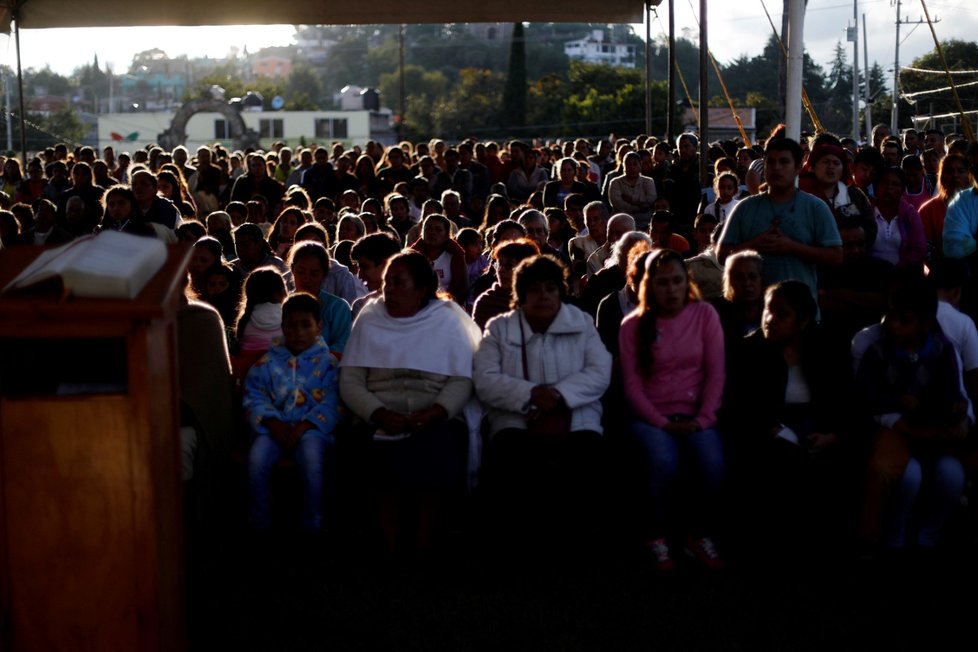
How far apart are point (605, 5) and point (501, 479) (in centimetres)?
892

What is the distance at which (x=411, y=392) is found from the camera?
6168mm

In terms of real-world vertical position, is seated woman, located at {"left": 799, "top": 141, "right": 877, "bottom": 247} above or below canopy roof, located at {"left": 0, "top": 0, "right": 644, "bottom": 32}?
below

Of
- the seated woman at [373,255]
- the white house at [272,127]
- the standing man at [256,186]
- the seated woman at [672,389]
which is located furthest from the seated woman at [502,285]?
the white house at [272,127]

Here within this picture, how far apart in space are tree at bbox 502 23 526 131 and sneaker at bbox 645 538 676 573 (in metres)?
72.6

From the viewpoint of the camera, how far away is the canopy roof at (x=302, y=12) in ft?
43.5

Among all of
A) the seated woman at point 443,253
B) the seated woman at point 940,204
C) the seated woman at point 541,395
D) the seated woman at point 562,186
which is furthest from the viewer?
the seated woman at point 562,186

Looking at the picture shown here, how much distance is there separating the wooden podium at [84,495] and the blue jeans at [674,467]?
8.53ft

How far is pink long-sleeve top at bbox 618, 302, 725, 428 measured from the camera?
19.7 feet

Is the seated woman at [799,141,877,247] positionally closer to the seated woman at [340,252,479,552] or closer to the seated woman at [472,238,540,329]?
the seated woman at [472,238,540,329]

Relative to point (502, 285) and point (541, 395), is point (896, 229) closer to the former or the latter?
point (502, 285)

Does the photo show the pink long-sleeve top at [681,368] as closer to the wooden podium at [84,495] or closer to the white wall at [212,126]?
the wooden podium at [84,495]

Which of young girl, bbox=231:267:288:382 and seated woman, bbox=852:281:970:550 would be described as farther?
young girl, bbox=231:267:288:382

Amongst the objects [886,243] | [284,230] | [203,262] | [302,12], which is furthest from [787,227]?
[302,12]

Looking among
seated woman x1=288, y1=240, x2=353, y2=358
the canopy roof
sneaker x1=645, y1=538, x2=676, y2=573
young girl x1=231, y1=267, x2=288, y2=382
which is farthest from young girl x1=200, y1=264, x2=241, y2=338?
the canopy roof
